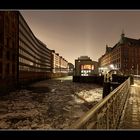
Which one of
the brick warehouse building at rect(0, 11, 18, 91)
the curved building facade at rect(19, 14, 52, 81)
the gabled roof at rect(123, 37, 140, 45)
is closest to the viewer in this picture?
the brick warehouse building at rect(0, 11, 18, 91)

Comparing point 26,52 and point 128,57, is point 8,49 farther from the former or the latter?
point 128,57

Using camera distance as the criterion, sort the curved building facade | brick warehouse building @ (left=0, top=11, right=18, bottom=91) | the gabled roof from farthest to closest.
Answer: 1. the gabled roof
2. the curved building facade
3. brick warehouse building @ (left=0, top=11, right=18, bottom=91)

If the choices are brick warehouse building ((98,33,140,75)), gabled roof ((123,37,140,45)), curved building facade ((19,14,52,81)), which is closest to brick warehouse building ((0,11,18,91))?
curved building facade ((19,14,52,81))

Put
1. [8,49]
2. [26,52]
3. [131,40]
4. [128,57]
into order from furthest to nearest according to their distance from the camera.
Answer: [131,40] → [128,57] → [26,52] → [8,49]

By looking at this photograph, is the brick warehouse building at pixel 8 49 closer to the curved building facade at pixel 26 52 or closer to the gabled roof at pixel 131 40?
the curved building facade at pixel 26 52

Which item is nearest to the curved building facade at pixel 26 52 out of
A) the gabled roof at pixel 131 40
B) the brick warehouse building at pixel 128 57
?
the brick warehouse building at pixel 128 57

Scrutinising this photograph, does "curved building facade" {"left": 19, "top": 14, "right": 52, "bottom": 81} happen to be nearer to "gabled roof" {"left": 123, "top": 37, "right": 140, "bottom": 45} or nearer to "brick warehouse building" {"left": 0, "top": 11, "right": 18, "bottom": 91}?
"brick warehouse building" {"left": 0, "top": 11, "right": 18, "bottom": 91}

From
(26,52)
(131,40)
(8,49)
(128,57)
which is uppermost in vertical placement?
(131,40)

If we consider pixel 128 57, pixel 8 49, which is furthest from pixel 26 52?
pixel 128 57

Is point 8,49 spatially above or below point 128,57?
below

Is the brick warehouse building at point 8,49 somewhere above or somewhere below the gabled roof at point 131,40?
below
